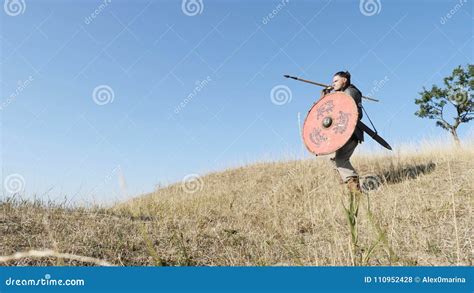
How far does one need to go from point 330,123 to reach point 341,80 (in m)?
0.93

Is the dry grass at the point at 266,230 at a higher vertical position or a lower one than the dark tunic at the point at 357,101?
lower

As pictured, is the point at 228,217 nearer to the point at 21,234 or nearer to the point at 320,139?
the point at 320,139

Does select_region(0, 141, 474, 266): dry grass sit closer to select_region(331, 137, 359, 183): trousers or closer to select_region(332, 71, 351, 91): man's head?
select_region(331, 137, 359, 183): trousers

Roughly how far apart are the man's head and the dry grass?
2.06m

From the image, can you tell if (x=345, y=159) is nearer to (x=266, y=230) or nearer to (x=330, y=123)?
(x=330, y=123)

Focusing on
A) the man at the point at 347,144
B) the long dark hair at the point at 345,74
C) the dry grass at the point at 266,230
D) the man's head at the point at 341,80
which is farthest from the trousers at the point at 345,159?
the long dark hair at the point at 345,74

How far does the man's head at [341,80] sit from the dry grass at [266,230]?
81.3 inches

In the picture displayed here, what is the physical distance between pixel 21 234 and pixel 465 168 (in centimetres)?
795

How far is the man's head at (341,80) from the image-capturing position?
751cm

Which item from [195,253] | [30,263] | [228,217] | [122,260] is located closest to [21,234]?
[30,263]

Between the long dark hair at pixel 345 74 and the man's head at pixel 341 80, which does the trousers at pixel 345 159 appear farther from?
the long dark hair at pixel 345 74

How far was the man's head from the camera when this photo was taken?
751 cm

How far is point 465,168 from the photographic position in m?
8.11

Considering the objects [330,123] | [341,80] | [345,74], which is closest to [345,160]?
[330,123]
